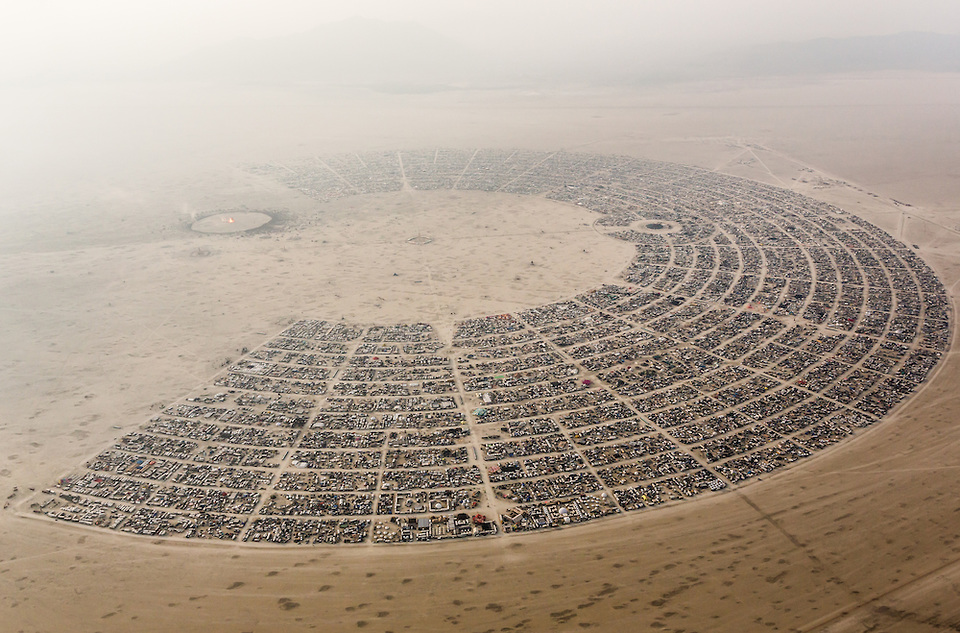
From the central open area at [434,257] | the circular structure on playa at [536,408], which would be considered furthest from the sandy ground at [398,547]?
the circular structure on playa at [536,408]

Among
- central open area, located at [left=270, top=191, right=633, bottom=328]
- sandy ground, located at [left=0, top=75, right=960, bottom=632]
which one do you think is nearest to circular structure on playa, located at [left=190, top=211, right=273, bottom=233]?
sandy ground, located at [left=0, top=75, right=960, bottom=632]

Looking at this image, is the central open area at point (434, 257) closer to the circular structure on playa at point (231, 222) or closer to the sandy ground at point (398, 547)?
the sandy ground at point (398, 547)

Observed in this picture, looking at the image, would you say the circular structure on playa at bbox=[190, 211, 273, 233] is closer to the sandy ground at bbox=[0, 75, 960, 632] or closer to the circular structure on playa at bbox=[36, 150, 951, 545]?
the sandy ground at bbox=[0, 75, 960, 632]

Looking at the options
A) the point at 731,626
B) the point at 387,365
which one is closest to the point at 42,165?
the point at 387,365

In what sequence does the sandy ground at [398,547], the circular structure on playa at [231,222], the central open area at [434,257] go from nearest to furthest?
the sandy ground at [398,547] → the central open area at [434,257] → the circular structure on playa at [231,222]

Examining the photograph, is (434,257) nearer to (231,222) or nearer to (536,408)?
(536,408)

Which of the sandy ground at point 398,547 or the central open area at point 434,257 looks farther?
the central open area at point 434,257
